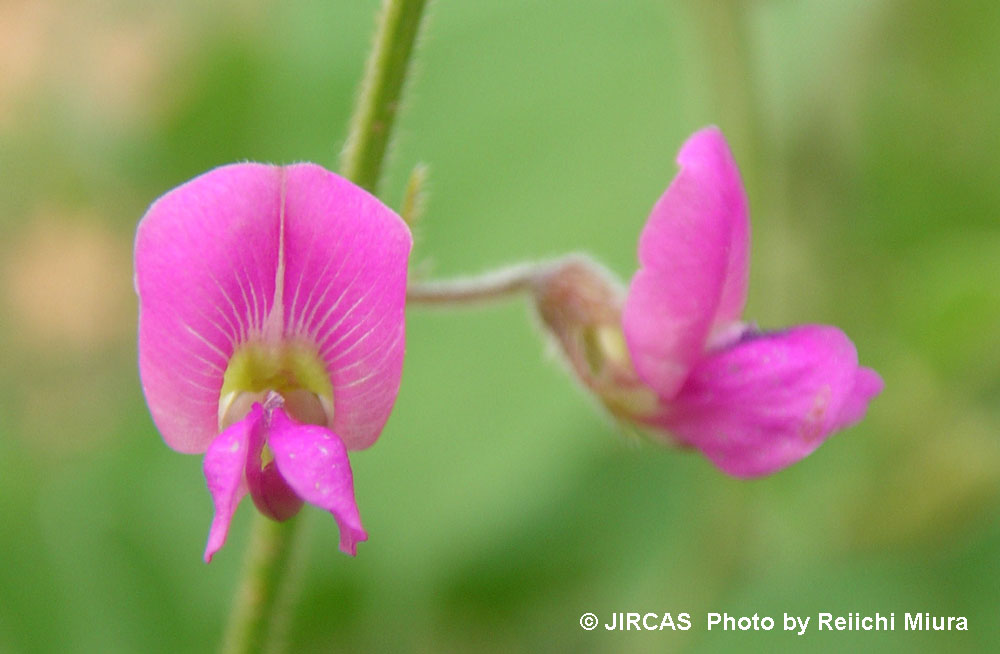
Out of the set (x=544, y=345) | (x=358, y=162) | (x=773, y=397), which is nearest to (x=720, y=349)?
(x=773, y=397)

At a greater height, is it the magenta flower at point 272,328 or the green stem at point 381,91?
the green stem at point 381,91

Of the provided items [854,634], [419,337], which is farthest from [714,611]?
[419,337]

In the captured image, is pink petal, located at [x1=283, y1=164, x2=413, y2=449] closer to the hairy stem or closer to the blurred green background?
the hairy stem

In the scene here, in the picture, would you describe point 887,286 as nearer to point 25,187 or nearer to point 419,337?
point 419,337

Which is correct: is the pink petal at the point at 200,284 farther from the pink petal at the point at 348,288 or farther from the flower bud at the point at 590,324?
the flower bud at the point at 590,324

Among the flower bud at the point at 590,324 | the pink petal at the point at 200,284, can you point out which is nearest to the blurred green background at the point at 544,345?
the flower bud at the point at 590,324

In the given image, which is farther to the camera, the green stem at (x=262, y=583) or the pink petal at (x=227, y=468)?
the green stem at (x=262, y=583)
